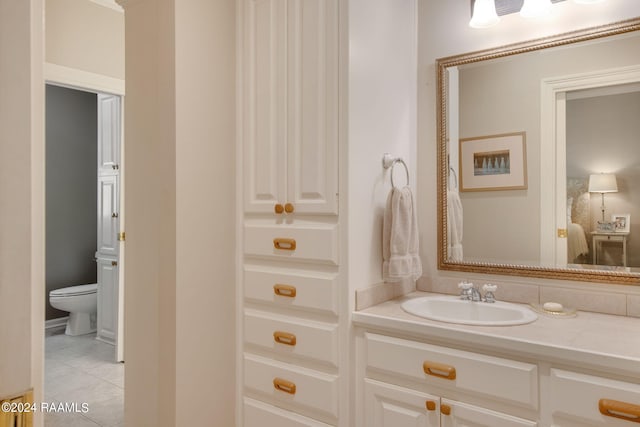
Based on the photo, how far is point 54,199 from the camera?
177 inches

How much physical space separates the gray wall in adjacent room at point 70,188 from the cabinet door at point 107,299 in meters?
0.82

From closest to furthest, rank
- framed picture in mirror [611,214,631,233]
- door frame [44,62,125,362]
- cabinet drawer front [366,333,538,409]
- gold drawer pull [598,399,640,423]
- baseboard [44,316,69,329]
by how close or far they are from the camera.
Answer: gold drawer pull [598,399,640,423], cabinet drawer front [366,333,538,409], framed picture in mirror [611,214,631,233], door frame [44,62,125,362], baseboard [44,316,69,329]

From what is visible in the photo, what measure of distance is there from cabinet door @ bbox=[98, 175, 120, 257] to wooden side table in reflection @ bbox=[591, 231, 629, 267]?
11.0ft

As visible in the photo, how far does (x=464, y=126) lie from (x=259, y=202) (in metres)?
1.02

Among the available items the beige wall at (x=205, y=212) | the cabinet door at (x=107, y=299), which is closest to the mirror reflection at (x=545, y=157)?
the beige wall at (x=205, y=212)

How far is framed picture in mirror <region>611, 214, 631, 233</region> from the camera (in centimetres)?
169

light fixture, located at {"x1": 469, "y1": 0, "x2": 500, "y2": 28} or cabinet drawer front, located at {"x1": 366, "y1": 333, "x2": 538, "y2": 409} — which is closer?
cabinet drawer front, located at {"x1": 366, "y1": 333, "x2": 538, "y2": 409}

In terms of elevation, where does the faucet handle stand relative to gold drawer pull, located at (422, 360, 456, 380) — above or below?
above

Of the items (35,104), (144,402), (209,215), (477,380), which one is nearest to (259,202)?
(209,215)

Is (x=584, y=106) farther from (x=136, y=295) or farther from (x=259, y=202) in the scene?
(x=136, y=295)

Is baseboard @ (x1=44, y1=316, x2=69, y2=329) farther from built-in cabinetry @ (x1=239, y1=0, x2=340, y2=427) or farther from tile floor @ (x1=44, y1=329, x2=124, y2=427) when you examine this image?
built-in cabinetry @ (x1=239, y1=0, x2=340, y2=427)

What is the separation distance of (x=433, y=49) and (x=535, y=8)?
47 cm

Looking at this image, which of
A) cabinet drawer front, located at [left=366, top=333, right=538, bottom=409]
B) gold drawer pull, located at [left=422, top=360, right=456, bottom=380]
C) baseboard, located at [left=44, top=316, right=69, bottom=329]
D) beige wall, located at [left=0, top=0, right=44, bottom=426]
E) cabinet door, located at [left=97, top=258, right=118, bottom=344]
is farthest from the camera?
baseboard, located at [left=44, top=316, right=69, bottom=329]

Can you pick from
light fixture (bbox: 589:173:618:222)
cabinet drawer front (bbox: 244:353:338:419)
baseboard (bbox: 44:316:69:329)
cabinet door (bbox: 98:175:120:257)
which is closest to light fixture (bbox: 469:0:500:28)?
light fixture (bbox: 589:173:618:222)
